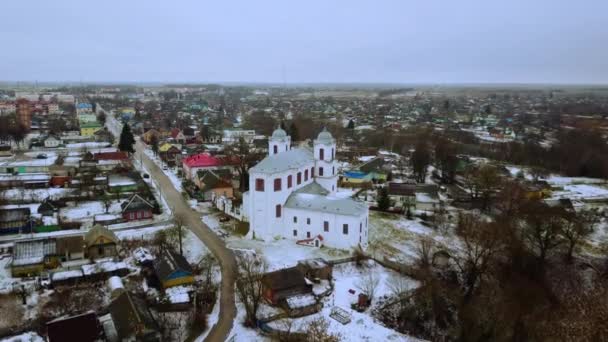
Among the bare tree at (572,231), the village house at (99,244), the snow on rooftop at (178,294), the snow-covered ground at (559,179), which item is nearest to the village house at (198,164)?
the village house at (99,244)

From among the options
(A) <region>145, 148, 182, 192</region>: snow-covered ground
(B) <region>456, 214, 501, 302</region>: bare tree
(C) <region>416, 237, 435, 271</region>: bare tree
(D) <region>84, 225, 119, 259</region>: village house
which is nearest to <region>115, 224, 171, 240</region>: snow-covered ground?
(D) <region>84, 225, 119, 259</region>: village house

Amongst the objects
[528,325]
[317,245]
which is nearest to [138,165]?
[317,245]

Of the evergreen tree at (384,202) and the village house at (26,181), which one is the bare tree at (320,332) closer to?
the evergreen tree at (384,202)

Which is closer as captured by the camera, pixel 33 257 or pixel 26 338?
pixel 26 338

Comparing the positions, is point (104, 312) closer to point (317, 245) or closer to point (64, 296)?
point (64, 296)

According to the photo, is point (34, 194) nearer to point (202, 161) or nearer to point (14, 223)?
point (14, 223)

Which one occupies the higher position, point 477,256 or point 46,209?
point 477,256

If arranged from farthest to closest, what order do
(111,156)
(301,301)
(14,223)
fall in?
(111,156) < (14,223) < (301,301)

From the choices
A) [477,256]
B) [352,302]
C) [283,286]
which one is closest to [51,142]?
[283,286]
